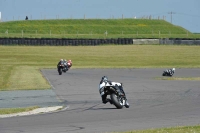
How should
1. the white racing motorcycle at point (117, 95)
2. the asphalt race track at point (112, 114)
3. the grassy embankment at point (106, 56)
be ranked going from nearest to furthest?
the asphalt race track at point (112, 114) → the white racing motorcycle at point (117, 95) → the grassy embankment at point (106, 56)

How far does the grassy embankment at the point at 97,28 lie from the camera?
356 feet

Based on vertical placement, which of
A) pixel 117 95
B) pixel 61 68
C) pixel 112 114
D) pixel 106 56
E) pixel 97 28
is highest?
pixel 97 28

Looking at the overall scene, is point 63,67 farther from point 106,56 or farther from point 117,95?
point 106,56

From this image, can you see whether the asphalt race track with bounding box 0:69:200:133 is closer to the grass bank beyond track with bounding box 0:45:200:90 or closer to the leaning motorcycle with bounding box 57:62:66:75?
the leaning motorcycle with bounding box 57:62:66:75

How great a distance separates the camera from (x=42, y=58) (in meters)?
69.8

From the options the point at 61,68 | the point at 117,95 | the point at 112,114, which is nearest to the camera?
the point at 112,114

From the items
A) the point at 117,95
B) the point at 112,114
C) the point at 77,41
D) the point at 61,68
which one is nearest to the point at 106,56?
the point at 77,41

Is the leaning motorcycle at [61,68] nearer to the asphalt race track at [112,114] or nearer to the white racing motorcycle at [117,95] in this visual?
the asphalt race track at [112,114]

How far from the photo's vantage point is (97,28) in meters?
118

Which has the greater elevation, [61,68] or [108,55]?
[61,68]

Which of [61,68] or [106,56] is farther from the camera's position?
[106,56]

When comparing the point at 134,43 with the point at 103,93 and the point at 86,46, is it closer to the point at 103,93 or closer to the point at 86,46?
the point at 86,46

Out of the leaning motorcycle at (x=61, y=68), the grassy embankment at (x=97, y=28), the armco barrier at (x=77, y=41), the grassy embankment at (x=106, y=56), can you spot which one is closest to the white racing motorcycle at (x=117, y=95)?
the leaning motorcycle at (x=61, y=68)

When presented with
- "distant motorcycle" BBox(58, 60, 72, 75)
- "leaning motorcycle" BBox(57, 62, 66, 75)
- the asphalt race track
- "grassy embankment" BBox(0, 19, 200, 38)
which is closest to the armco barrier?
"grassy embankment" BBox(0, 19, 200, 38)
